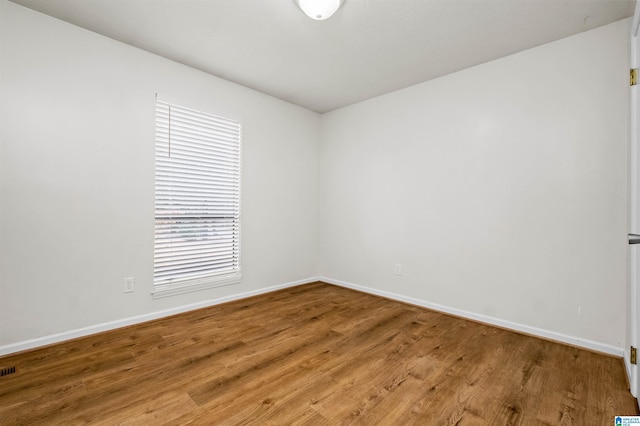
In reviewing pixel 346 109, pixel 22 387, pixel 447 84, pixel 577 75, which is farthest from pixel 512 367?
pixel 346 109

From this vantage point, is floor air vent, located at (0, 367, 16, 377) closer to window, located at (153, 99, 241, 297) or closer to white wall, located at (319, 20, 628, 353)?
window, located at (153, 99, 241, 297)

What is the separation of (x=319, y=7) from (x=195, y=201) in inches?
91.0

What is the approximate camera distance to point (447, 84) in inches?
132

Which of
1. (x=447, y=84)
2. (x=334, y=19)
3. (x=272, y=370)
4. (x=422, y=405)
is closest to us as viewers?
(x=422, y=405)

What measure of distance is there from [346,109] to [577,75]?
267 centimetres

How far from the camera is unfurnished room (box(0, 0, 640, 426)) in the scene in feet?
6.16

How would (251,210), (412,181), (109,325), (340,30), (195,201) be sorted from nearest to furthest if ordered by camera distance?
(340,30)
(109,325)
(195,201)
(412,181)
(251,210)

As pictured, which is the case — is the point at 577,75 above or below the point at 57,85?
above

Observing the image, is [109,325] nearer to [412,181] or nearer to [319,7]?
[319,7]

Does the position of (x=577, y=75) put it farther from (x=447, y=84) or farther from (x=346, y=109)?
(x=346, y=109)

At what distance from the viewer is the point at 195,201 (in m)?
3.32

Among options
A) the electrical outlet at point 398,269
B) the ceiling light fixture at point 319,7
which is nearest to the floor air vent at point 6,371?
the ceiling light fixture at point 319,7

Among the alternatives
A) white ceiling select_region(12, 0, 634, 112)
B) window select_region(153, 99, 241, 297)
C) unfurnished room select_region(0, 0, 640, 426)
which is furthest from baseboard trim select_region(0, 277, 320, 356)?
white ceiling select_region(12, 0, 634, 112)

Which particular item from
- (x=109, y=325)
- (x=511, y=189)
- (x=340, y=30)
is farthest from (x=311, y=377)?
(x=340, y=30)
